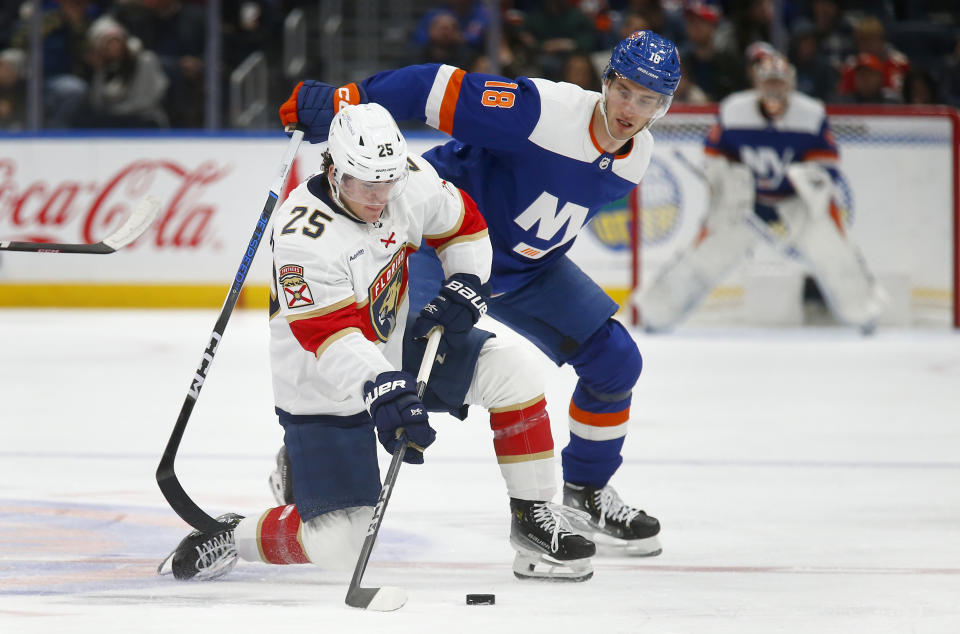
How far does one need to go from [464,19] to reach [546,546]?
6.37 m

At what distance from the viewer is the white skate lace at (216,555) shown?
2.92m

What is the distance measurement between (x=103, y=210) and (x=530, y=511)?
5.79 meters

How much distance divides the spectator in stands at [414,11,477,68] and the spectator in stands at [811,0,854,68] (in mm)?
2110

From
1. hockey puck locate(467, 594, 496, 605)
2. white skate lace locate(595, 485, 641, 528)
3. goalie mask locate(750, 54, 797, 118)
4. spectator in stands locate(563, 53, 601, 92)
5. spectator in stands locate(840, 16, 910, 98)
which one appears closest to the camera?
hockey puck locate(467, 594, 496, 605)

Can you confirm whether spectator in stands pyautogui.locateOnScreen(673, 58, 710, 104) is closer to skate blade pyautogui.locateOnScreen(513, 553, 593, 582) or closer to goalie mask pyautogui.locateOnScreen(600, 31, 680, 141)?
goalie mask pyautogui.locateOnScreen(600, 31, 680, 141)

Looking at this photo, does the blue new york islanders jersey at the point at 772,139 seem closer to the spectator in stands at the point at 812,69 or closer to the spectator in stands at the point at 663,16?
the spectator in stands at the point at 812,69

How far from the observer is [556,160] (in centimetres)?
338

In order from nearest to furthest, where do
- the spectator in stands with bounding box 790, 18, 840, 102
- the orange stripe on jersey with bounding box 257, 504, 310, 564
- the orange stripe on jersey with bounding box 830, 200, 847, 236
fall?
the orange stripe on jersey with bounding box 257, 504, 310, 564 → the orange stripe on jersey with bounding box 830, 200, 847, 236 → the spectator in stands with bounding box 790, 18, 840, 102

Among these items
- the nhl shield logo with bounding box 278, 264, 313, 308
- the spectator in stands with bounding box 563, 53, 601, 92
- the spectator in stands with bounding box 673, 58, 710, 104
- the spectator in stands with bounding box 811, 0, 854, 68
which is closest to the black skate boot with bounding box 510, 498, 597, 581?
the nhl shield logo with bounding box 278, 264, 313, 308

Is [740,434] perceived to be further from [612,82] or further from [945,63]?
[945,63]

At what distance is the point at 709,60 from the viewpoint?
8.51 metres

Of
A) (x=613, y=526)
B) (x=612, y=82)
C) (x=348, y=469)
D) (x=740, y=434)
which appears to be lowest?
(x=740, y=434)

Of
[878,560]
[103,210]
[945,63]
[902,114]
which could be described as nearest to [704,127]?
[902,114]

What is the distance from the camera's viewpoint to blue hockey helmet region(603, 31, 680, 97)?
3170mm
